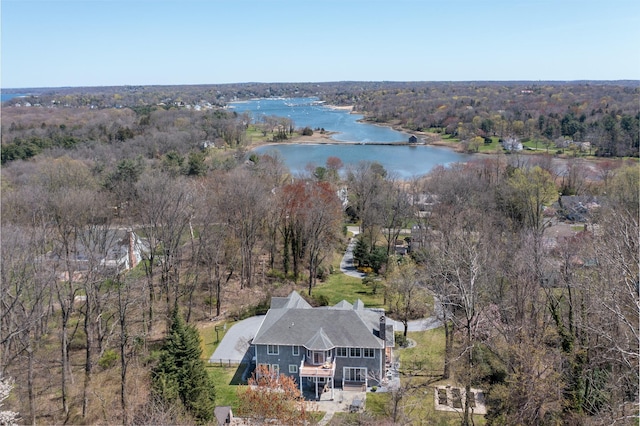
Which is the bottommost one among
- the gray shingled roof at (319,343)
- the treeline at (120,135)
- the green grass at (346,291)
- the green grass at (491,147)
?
the green grass at (346,291)

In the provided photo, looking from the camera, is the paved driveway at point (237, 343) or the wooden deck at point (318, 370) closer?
the wooden deck at point (318, 370)

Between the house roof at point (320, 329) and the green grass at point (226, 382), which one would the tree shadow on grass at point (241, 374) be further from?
the house roof at point (320, 329)

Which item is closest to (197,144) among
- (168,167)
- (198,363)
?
(168,167)

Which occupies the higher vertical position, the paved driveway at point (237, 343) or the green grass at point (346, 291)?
the paved driveway at point (237, 343)

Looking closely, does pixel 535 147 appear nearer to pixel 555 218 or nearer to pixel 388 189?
pixel 555 218

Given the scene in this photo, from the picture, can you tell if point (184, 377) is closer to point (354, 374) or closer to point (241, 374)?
point (241, 374)

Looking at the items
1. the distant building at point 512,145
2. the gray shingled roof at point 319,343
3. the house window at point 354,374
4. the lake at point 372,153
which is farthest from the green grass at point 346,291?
the distant building at point 512,145

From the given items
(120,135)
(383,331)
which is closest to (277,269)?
(383,331)
